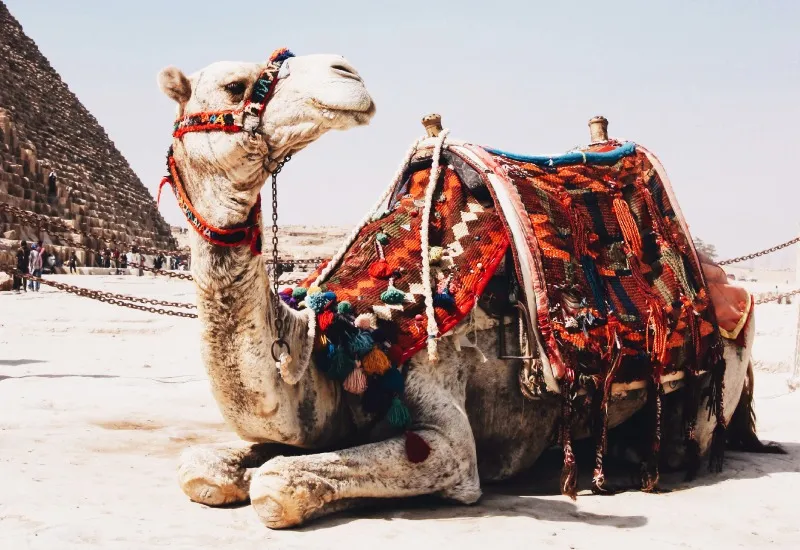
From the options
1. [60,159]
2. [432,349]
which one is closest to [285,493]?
[432,349]

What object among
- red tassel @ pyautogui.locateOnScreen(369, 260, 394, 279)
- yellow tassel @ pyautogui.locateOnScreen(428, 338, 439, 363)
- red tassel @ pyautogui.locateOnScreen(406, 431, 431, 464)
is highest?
red tassel @ pyautogui.locateOnScreen(369, 260, 394, 279)

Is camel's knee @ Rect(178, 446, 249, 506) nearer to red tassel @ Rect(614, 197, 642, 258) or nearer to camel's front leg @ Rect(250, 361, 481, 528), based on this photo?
camel's front leg @ Rect(250, 361, 481, 528)

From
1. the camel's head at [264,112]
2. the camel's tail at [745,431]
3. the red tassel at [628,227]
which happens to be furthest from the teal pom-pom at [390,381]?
the camel's tail at [745,431]

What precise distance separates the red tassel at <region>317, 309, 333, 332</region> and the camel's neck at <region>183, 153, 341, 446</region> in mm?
126

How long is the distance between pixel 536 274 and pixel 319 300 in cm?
106

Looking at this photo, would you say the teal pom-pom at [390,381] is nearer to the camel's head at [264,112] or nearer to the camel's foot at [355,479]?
the camel's foot at [355,479]

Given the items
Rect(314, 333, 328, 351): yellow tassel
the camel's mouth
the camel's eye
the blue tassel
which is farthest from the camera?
the blue tassel

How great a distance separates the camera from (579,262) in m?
4.90

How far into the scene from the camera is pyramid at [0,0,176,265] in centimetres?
6625

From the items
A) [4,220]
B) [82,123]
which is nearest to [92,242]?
[4,220]

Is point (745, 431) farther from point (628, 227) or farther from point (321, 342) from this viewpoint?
point (321, 342)

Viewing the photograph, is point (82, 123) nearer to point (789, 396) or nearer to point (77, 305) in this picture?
point (77, 305)

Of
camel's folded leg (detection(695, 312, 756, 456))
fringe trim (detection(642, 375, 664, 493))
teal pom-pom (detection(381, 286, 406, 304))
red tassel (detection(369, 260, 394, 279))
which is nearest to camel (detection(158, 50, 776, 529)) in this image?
teal pom-pom (detection(381, 286, 406, 304))

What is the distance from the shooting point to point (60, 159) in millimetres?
85750
